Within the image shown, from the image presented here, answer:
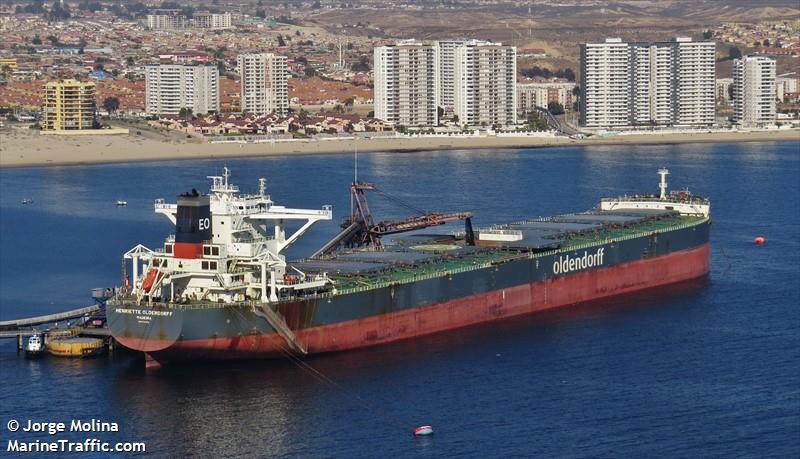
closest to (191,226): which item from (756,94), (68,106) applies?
(68,106)

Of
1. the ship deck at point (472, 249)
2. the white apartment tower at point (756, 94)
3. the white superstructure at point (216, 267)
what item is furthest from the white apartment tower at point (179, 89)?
the white superstructure at point (216, 267)

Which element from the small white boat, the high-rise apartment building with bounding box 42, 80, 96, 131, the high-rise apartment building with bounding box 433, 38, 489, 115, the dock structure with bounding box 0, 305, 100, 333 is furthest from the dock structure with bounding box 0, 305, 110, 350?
the high-rise apartment building with bounding box 433, 38, 489, 115

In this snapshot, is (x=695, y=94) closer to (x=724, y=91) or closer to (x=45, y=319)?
(x=724, y=91)

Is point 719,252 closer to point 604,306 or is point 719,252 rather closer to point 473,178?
point 604,306

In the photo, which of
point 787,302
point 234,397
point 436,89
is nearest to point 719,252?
point 787,302

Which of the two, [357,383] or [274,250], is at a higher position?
[274,250]
